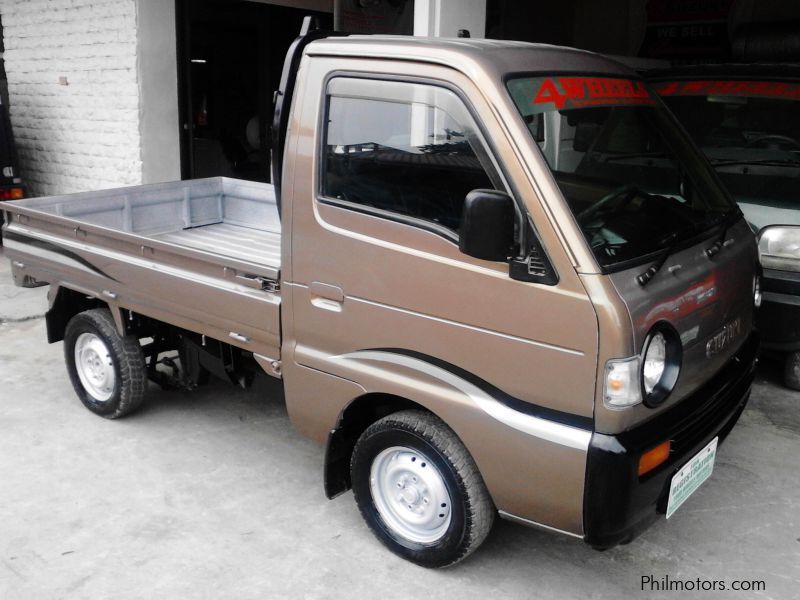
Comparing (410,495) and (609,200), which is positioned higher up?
(609,200)

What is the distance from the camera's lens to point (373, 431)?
322 cm

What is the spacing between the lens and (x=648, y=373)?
106 inches

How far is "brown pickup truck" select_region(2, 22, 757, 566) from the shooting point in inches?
104

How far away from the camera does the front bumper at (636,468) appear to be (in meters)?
2.59

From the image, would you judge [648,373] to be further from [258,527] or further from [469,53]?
[258,527]

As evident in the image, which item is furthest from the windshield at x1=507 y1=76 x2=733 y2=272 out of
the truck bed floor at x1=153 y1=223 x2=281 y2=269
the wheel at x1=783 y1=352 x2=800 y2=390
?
the truck bed floor at x1=153 y1=223 x2=281 y2=269

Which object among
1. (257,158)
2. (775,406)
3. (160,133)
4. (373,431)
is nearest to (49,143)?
(160,133)

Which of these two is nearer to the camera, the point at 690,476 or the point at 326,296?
the point at 690,476

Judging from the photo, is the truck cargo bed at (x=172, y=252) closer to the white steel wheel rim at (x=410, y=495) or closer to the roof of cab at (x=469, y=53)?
the white steel wheel rim at (x=410, y=495)

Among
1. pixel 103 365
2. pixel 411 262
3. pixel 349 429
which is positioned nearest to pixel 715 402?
pixel 411 262

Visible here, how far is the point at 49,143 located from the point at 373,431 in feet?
23.1

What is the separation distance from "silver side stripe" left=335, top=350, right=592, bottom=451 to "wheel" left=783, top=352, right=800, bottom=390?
2904mm

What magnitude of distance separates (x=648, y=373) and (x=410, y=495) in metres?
1.10

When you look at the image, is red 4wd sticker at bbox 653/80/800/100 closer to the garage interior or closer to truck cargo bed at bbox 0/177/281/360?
truck cargo bed at bbox 0/177/281/360
